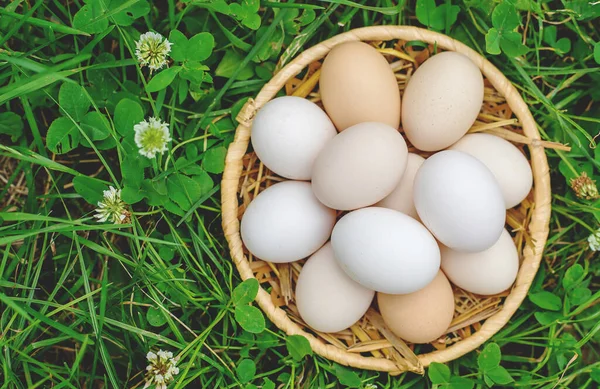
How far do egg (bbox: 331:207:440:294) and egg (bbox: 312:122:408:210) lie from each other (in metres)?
0.05

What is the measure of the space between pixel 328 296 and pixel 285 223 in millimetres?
179

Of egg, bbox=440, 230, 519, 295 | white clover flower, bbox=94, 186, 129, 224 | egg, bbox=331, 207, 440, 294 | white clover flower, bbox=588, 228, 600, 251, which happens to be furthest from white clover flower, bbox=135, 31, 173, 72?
white clover flower, bbox=588, 228, 600, 251

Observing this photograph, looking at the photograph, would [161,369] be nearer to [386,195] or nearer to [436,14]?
[386,195]

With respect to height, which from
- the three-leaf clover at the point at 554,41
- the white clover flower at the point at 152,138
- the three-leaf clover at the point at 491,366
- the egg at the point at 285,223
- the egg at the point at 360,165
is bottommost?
the three-leaf clover at the point at 491,366

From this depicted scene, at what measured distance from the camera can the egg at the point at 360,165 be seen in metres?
1.15

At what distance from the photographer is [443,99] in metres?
1.22

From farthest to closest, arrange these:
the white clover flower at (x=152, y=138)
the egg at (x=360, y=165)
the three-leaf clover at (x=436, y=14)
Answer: the three-leaf clover at (x=436, y=14) < the egg at (x=360, y=165) < the white clover flower at (x=152, y=138)

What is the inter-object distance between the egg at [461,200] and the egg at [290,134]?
0.79 feet

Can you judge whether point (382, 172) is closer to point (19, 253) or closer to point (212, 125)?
point (212, 125)

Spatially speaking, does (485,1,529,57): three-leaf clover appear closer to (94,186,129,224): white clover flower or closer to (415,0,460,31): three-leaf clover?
(415,0,460,31): three-leaf clover

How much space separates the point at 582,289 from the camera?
52.7 inches

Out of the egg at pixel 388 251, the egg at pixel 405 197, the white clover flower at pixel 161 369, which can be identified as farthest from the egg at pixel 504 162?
the white clover flower at pixel 161 369

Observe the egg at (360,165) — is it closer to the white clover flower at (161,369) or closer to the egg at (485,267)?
the egg at (485,267)

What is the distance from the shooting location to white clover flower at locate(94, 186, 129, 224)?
116 cm
